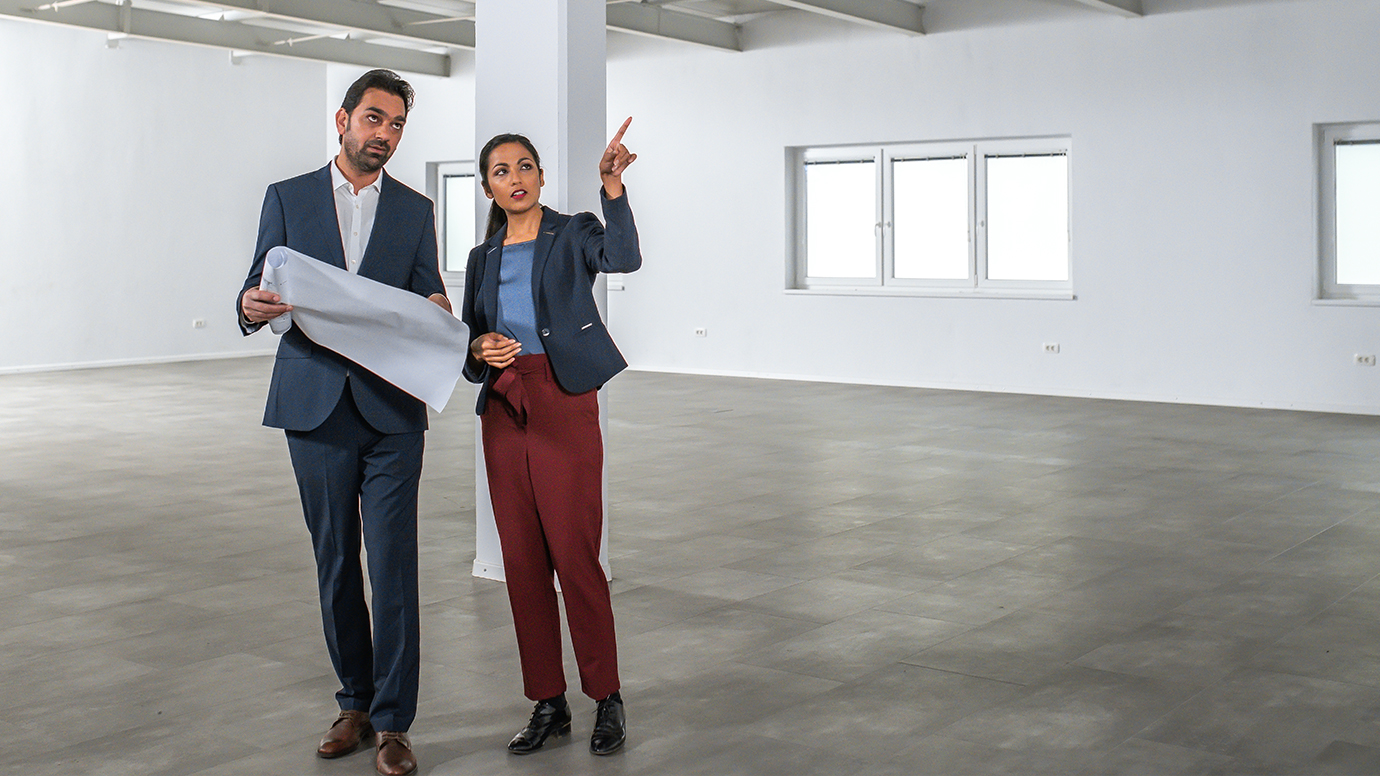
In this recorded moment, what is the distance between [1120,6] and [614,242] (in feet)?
29.4

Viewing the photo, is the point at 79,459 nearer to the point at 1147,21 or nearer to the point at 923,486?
the point at 923,486

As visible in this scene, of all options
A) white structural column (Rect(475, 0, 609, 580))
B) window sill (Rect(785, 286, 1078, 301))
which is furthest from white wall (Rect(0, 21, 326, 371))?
white structural column (Rect(475, 0, 609, 580))

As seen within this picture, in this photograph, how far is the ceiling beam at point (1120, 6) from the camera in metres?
10.7

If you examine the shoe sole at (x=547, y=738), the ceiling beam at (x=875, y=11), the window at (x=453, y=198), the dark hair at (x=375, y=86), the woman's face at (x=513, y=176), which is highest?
the ceiling beam at (x=875, y=11)

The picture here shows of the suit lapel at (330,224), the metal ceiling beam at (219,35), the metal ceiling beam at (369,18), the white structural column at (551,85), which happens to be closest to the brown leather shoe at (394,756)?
the suit lapel at (330,224)

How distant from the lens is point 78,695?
378 centimetres

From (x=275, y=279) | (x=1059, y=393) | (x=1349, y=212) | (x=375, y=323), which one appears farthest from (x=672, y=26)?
(x=275, y=279)

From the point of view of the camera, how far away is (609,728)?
10.9ft

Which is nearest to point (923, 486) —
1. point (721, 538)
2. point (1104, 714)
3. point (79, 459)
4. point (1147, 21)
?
point (721, 538)

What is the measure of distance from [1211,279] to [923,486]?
5025mm

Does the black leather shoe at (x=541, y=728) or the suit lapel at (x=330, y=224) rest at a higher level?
the suit lapel at (x=330, y=224)

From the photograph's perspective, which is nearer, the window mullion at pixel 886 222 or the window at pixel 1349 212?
the window at pixel 1349 212

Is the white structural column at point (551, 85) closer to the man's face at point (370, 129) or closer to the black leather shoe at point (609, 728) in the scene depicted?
the man's face at point (370, 129)

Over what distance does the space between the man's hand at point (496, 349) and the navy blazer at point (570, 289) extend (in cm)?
8
